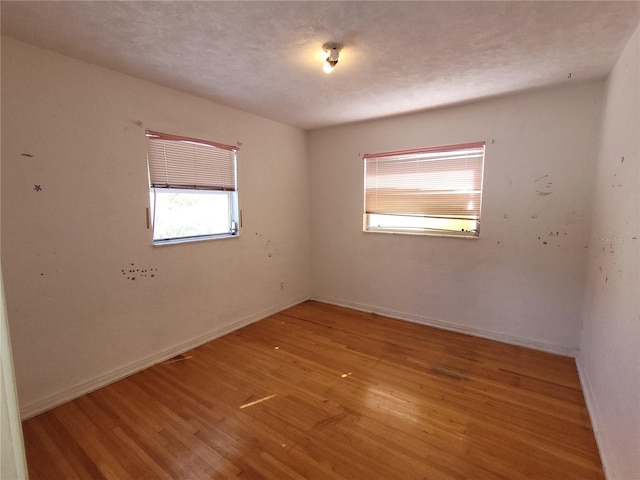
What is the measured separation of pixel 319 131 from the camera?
4.07 m

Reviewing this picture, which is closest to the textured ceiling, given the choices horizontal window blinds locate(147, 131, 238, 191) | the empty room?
the empty room

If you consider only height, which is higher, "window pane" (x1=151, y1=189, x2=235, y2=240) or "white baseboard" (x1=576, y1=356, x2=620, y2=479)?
"window pane" (x1=151, y1=189, x2=235, y2=240)

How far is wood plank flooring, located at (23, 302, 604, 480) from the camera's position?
162cm

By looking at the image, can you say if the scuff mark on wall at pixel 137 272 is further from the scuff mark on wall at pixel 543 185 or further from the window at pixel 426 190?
the scuff mark on wall at pixel 543 185

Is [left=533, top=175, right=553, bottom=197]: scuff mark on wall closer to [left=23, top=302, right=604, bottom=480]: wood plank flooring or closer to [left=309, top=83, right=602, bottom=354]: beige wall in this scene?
[left=309, top=83, right=602, bottom=354]: beige wall

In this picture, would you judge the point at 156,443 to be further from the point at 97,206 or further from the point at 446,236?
the point at 446,236

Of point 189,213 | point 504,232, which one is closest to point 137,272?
point 189,213

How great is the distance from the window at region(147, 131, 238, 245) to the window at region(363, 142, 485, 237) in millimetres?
1707

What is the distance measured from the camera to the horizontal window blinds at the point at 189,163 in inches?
102

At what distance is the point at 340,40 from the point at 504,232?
2354 mm

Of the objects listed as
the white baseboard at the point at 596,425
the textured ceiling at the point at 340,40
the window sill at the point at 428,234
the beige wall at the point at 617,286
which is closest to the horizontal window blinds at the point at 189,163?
the textured ceiling at the point at 340,40

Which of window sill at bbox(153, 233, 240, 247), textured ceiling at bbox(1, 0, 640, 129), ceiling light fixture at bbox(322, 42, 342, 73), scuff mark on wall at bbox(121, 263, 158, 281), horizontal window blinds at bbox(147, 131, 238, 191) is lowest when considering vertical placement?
scuff mark on wall at bbox(121, 263, 158, 281)

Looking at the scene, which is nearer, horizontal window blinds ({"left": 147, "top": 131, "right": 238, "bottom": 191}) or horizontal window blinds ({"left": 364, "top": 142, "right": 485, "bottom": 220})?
horizontal window blinds ({"left": 147, "top": 131, "right": 238, "bottom": 191})

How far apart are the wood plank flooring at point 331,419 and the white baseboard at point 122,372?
58 mm
